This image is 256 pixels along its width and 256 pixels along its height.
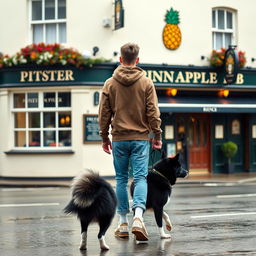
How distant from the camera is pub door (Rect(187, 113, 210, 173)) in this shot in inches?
915

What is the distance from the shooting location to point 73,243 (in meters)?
7.38

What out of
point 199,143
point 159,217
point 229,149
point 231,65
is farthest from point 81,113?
point 159,217

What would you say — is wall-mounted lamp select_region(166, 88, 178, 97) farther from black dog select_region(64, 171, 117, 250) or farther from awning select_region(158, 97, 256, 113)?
black dog select_region(64, 171, 117, 250)

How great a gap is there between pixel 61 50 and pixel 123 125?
45.5 feet

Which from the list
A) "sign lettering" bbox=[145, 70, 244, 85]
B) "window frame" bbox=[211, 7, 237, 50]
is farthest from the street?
"window frame" bbox=[211, 7, 237, 50]

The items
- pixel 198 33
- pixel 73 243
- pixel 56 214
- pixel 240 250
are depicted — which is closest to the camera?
pixel 240 250

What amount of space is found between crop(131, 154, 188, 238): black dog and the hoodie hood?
1.03 m

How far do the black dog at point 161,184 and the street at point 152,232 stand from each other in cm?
32

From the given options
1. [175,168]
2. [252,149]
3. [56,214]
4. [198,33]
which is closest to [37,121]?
[198,33]

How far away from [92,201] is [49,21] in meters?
15.7

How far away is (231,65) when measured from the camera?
22125 mm

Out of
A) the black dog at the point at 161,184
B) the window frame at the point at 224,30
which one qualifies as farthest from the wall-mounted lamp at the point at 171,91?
the black dog at the point at 161,184

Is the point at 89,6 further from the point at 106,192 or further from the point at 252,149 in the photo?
the point at 106,192

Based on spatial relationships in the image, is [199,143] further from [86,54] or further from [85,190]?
[85,190]
